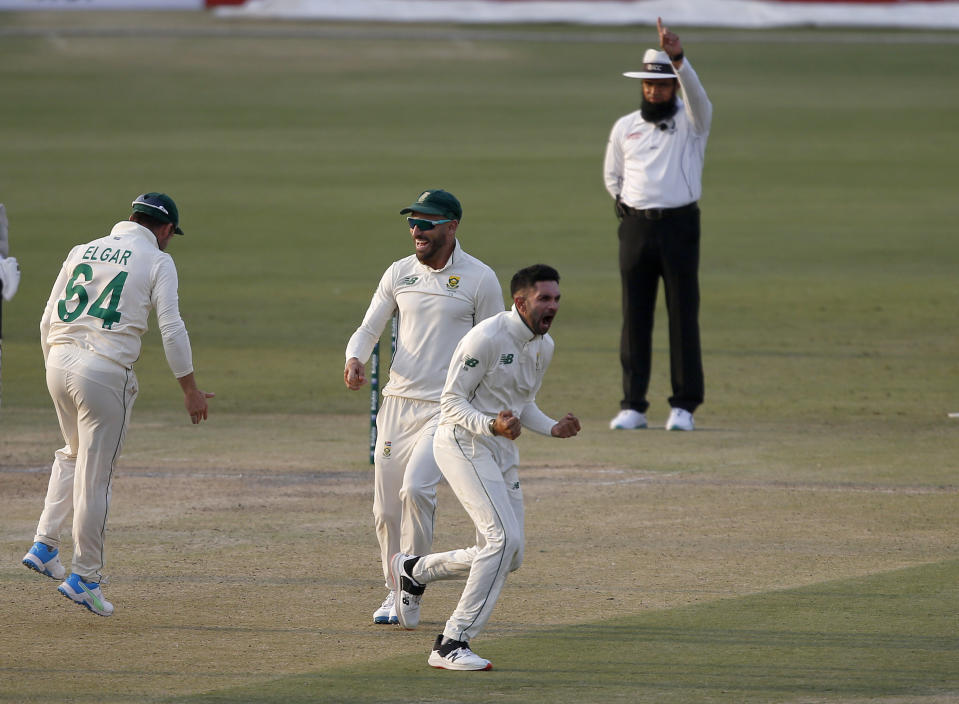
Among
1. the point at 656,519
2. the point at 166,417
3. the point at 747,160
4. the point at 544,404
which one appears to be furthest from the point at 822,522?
the point at 747,160

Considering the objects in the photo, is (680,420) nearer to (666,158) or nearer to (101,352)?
(666,158)

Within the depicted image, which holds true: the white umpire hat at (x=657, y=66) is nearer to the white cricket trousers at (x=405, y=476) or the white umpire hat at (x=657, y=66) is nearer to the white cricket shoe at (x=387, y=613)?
the white cricket trousers at (x=405, y=476)

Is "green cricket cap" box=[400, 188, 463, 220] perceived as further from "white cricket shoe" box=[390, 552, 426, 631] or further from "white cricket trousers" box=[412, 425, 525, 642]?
"white cricket shoe" box=[390, 552, 426, 631]

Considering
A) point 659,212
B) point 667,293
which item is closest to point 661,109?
point 659,212

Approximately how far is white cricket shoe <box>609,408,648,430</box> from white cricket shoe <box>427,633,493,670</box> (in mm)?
6989

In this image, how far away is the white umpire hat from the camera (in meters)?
14.3

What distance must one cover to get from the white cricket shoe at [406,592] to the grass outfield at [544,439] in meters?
0.13

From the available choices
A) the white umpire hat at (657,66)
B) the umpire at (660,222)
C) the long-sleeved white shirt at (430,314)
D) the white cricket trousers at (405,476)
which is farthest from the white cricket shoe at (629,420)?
the white cricket trousers at (405,476)

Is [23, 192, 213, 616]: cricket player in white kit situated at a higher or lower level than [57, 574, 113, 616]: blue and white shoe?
higher

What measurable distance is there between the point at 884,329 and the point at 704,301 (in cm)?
295

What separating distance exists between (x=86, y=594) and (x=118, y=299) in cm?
149

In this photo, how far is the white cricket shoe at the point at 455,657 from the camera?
7.91m

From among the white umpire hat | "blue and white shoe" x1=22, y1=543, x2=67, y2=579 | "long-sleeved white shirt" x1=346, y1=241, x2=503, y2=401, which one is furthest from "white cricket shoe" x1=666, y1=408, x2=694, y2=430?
"blue and white shoe" x1=22, y1=543, x2=67, y2=579

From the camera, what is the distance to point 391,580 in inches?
351
